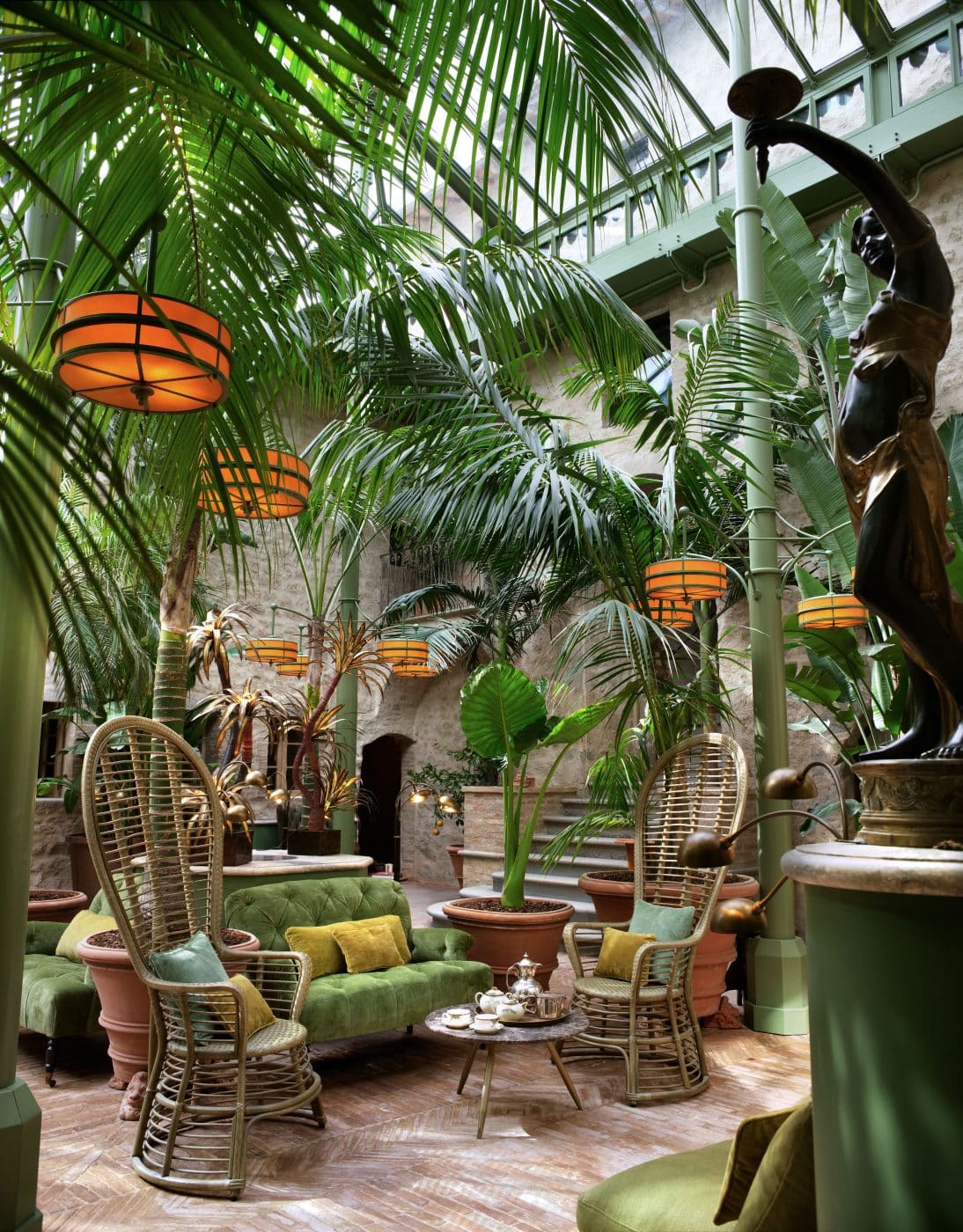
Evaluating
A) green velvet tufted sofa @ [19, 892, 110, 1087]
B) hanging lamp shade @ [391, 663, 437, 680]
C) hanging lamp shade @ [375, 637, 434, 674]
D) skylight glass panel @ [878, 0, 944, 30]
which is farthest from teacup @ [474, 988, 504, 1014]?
skylight glass panel @ [878, 0, 944, 30]

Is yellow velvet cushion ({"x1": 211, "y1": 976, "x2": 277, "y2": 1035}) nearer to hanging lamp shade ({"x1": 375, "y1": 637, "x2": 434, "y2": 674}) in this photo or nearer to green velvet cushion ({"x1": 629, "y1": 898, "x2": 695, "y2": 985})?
green velvet cushion ({"x1": 629, "y1": 898, "x2": 695, "y2": 985})

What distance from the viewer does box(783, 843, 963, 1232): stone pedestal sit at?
4.39 ft

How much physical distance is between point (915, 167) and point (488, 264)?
719cm

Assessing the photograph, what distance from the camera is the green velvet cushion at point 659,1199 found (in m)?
1.86

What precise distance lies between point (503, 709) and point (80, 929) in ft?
8.06

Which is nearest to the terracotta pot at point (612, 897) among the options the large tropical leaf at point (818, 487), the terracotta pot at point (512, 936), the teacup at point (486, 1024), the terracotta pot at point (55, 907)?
the terracotta pot at point (512, 936)

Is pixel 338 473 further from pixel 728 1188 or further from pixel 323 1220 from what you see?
pixel 728 1188

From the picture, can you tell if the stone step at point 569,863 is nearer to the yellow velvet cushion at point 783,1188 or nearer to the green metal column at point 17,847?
the green metal column at point 17,847

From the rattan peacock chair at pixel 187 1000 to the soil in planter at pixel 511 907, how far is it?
65.0 inches

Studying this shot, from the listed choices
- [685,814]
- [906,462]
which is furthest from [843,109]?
[906,462]

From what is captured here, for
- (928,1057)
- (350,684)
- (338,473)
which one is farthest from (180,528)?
(350,684)

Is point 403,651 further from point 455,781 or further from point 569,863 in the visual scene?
point 455,781

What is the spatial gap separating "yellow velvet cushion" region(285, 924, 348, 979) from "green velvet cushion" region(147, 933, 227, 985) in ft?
A: 2.98

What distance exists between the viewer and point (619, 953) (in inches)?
187
